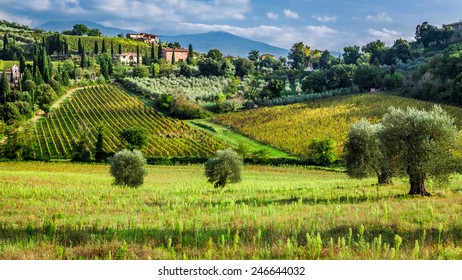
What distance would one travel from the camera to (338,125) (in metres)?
51.8

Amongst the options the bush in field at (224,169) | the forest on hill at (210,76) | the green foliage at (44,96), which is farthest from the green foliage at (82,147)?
the bush in field at (224,169)

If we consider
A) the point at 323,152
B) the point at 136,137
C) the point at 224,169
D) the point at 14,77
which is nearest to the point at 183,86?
the point at 136,137

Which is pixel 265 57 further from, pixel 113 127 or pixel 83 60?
pixel 113 127

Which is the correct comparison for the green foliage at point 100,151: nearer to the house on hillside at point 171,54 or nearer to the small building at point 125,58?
the small building at point 125,58

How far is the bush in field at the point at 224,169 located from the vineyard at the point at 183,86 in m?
41.1

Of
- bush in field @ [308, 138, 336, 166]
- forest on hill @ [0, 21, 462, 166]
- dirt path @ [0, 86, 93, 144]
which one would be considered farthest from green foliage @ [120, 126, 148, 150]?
bush in field @ [308, 138, 336, 166]

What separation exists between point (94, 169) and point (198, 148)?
12283 mm

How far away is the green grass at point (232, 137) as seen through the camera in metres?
42.9

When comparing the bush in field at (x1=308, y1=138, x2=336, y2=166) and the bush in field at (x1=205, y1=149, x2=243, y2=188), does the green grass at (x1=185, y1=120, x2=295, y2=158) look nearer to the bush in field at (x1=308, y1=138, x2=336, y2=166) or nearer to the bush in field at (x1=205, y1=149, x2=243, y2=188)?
the bush in field at (x1=308, y1=138, x2=336, y2=166)

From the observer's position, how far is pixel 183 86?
76.6 meters

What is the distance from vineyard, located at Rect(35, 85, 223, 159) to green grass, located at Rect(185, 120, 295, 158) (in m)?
1.66

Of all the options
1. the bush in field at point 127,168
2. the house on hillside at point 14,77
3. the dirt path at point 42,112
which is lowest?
the bush in field at point 127,168

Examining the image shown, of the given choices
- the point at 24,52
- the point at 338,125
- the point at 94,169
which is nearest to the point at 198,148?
the point at 94,169
